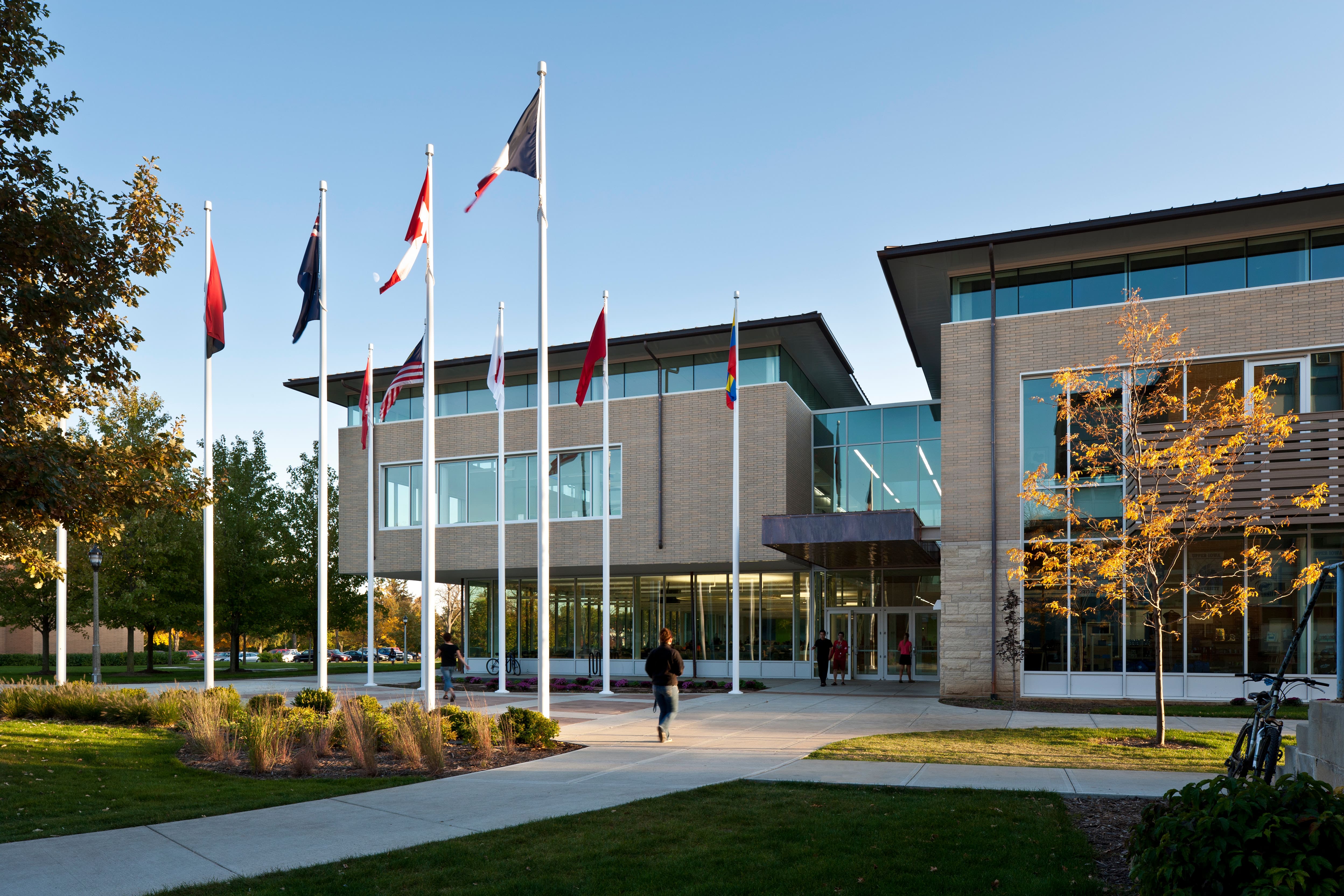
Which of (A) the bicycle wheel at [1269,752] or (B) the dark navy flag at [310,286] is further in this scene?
(B) the dark navy flag at [310,286]

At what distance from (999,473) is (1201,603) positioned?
536 cm

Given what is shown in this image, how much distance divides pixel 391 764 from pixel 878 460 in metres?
22.8

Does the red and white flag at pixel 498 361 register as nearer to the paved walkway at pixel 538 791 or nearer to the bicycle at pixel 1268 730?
the paved walkway at pixel 538 791

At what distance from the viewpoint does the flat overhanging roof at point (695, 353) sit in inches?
1244

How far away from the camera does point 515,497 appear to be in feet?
117

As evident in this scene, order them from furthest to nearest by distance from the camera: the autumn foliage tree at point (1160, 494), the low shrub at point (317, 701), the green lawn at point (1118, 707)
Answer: the green lawn at point (1118, 707) → the low shrub at point (317, 701) → the autumn foliage tree at point (1160, 494)

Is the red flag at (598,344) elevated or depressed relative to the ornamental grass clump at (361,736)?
elevated

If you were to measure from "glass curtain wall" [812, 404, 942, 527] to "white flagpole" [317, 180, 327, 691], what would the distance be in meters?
16.1

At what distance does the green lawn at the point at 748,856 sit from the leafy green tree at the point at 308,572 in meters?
38.2

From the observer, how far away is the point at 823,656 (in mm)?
30016

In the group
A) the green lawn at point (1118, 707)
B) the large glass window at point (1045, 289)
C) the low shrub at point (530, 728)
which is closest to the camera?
the low shrub at point (530, 728)

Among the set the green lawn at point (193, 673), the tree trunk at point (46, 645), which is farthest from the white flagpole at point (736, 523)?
the tree trunk at point (46, 645)

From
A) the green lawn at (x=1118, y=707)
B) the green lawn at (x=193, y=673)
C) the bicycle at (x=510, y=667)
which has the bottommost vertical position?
the green lawn at (x=193, y=673)

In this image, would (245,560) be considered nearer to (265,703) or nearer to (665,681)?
(265,703)
